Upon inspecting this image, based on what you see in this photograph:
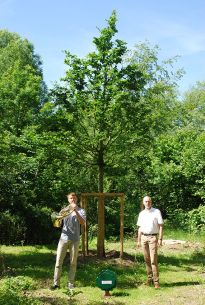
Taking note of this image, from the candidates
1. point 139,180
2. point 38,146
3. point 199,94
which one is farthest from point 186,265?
point 199,94

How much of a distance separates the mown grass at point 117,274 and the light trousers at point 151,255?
0.27 meters

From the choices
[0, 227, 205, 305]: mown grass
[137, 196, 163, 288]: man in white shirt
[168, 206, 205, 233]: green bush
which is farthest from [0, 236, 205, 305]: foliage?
[168, 206, 205, 233]: green bush

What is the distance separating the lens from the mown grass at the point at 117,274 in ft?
24.7

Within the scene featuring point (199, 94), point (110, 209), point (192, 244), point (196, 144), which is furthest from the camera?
point (199, 94)

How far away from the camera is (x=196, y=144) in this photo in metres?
19.7

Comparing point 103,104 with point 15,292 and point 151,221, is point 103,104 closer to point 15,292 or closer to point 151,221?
point 151,221

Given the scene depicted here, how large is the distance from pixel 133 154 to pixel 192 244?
4648mm

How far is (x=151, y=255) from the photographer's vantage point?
8523mm

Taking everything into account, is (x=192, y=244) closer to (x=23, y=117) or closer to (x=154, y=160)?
(x=154, y=160)

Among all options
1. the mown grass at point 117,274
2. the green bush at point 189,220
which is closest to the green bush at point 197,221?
the green bush at point 189,220

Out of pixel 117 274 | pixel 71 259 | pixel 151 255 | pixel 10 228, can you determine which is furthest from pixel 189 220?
pixel 71 259

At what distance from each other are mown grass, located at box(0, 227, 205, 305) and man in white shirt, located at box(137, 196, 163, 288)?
353 millimetres

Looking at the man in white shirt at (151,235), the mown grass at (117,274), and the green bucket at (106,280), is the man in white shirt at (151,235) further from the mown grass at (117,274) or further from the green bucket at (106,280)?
the green bucket at (106,280)

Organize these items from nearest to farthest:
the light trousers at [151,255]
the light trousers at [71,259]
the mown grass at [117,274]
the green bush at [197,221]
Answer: the mown grass at [117,274] → the light trousers at [71,259] → the light trousers at [151,255] → the green bush at [197,221]
